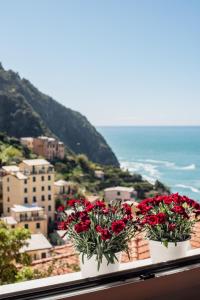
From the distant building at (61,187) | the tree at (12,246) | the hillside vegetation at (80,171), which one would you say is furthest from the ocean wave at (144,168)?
the tree at (12,246)

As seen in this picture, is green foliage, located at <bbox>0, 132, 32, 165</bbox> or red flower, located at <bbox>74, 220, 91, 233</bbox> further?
green foliage, located at <bbox>0, 132, 32, 165</bbox>

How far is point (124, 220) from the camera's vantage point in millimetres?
1295

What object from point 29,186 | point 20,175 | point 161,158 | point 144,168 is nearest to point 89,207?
point 20,175

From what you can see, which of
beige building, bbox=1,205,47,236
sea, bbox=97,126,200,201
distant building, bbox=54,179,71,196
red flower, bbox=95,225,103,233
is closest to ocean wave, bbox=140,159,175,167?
sea, bbox=97,126,200,201

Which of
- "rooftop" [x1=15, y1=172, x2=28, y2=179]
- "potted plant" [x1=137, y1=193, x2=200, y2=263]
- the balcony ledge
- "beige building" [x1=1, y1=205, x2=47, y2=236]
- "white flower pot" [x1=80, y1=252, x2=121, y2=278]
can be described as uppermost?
"potted plant" [x1=137, y1=193, x2=200, y2=263]

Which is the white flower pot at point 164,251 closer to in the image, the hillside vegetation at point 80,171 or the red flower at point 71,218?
the red flower at point 71,218

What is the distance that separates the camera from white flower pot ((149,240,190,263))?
1379 mm

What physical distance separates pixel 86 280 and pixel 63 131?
18.9 m

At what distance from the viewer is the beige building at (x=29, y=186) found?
16.1 metres

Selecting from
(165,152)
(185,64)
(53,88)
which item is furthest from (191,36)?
(53,88)

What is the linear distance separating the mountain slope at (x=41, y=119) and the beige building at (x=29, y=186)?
342 cm

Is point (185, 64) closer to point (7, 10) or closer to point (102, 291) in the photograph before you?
point (7, 10)

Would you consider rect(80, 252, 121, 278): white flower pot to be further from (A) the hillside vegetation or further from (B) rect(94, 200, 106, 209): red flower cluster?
(A) the hillside vegetation

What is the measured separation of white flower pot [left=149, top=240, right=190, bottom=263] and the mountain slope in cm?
1869
